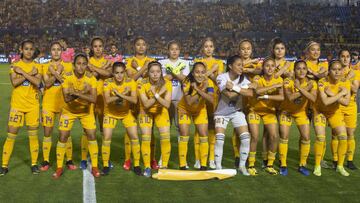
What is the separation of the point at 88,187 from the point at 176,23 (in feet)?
144

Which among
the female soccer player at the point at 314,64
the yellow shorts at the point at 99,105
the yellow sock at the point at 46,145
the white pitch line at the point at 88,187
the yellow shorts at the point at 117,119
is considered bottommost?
the white pitch line at the point at 88,187

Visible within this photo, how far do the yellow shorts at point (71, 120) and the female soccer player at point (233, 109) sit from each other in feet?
6.61

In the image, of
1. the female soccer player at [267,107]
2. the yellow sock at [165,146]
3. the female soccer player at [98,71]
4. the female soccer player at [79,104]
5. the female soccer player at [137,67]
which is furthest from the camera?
the female soccer player at [137,67]

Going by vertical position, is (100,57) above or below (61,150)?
above

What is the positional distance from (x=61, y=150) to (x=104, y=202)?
166 centimetres

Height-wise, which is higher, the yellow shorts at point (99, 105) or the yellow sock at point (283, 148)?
the yellow shorts at point (99, 105)

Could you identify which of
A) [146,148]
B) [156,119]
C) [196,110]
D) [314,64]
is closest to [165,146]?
[146,148]

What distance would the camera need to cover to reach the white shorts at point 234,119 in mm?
7547

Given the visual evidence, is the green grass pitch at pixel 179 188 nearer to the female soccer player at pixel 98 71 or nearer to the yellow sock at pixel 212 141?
the yellow sock at pixel 212 141

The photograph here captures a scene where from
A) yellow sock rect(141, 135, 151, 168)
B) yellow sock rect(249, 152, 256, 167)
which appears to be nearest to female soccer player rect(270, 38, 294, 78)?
yellow sock rect(249, 152, 256, 167)

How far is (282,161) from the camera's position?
7.72 m

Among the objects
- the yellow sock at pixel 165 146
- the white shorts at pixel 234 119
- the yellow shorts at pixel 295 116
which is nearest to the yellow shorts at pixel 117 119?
the yellow sock at pixel 165 146

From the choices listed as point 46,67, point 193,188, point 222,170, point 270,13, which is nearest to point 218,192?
point 193,188

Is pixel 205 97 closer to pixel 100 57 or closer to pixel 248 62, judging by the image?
pixel 248 62
